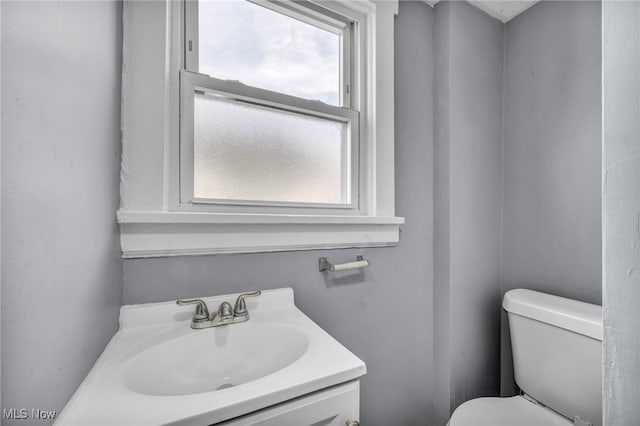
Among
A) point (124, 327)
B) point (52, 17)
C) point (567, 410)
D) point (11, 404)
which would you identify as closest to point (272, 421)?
point (11, 404)

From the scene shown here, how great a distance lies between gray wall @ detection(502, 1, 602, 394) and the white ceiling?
0.03 m

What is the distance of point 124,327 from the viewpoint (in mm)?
741

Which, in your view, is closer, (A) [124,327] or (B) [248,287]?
(A) [124,327]

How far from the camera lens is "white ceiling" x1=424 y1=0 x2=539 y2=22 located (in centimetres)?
129

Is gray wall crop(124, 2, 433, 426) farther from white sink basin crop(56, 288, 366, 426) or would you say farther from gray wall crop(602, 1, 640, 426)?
gray wall crop(602, 1, 640, 426)

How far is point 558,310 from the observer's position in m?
1.01

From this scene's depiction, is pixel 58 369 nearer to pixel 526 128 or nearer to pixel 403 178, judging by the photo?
pixel 403 178

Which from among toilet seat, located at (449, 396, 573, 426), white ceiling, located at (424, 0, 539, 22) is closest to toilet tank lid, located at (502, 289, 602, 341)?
toilet seat, located at (449, 396, 573, 426)

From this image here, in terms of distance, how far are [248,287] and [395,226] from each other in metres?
0.66

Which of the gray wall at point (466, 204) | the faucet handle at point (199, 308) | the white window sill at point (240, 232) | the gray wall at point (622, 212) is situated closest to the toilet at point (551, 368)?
the gray wall at point (466, 204)

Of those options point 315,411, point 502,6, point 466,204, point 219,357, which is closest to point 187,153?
point 219,357

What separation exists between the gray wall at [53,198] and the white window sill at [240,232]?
0.35 feet

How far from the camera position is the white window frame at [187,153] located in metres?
0.77

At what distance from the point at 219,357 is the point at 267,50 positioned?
1.09 m
